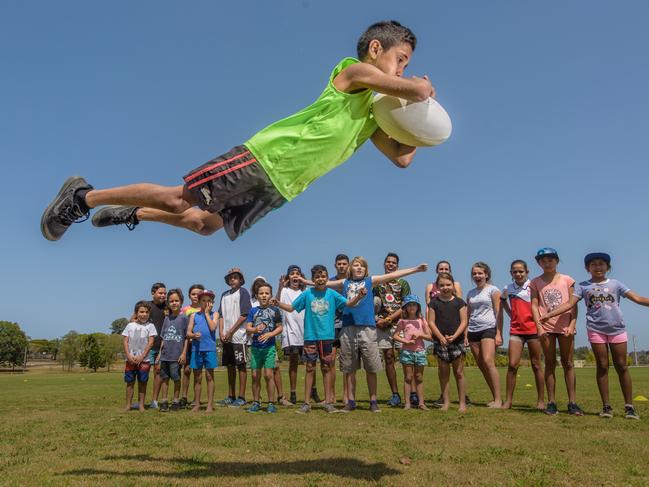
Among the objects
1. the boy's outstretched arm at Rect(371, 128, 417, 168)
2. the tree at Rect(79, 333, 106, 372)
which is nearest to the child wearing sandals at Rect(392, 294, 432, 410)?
the boy's outstretched arm at Rect(371, 128, 417, 168)

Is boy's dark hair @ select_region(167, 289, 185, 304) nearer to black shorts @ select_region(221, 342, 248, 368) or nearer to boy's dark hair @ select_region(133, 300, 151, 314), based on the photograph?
boy's dark hair @ select_region(133, 300, 151, 314)

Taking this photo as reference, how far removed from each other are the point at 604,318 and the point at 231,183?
6046 mm

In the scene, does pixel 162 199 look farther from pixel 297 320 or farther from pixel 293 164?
pixel 297 320

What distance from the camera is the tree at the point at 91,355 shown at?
6451 centimetres

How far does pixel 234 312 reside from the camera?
1041 cm

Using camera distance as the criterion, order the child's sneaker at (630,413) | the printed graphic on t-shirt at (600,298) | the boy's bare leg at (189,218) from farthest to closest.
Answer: the printed graphic on t-shirt at (600,298) < the child's sneaker at (630,413) < the boy's bare leg at (189,218)

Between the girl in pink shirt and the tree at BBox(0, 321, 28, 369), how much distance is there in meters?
89.3

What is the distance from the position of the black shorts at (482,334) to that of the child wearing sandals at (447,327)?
282 mm

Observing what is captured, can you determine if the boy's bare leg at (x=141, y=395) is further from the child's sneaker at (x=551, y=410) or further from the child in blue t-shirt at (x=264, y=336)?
the child's sneaker at (x=551, y=410)

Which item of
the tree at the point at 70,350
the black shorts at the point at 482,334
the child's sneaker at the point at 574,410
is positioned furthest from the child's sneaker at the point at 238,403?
the tree at the point at 70,350

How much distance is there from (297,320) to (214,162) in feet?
22.3

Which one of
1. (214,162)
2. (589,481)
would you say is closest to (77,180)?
(214,162)

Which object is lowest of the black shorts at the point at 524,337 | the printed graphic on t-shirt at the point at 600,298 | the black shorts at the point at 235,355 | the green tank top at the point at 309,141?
the black shorts at the point at 235,355

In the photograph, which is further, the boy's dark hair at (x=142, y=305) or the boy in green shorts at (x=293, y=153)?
the boy's dark hair at (x=142, y=305)
